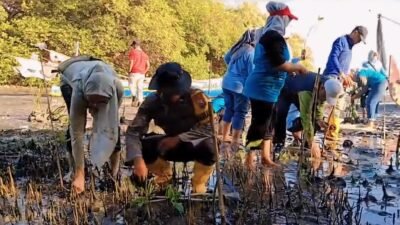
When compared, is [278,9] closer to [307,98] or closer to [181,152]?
[307,98]

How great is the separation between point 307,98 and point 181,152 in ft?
7.60

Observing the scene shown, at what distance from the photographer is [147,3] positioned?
25.8 metres

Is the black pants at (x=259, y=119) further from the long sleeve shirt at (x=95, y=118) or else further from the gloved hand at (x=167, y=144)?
the long sleeve shirt at (x=95, y=118)

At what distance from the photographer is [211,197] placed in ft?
14.9

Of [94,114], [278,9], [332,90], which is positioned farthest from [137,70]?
[94,114]

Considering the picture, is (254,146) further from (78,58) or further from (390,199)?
(78,58)

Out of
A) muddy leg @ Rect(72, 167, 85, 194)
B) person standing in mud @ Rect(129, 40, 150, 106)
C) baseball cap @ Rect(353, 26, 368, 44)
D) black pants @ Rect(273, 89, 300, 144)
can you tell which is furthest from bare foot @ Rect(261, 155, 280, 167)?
person standing in mud @ Rect(129, 40, 150, 106)

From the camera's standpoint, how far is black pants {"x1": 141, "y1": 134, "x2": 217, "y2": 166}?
4879 mm

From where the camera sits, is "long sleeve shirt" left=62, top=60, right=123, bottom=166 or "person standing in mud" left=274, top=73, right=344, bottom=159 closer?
"long sleeve shirt" left=62, top=60, right=123, bottom=166

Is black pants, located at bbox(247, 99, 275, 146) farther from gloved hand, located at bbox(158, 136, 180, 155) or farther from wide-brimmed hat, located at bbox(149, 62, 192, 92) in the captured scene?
wide-brimmed hat, located at bbox(149, 62, 192, 92)

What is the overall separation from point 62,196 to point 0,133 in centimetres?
480

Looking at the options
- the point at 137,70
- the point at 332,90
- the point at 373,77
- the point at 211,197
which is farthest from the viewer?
the point at 137,70

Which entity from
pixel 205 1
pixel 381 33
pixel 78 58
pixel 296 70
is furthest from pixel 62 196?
pixel 205 1

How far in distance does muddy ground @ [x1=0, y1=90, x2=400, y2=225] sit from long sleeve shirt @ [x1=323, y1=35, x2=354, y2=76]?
171 cm
